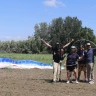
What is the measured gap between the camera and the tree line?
3703 inches

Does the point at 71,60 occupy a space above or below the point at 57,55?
below

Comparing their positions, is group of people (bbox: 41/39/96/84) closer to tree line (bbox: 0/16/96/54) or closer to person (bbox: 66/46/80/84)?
person (bbox: 66/46/80/84)

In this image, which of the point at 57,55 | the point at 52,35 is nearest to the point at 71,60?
the point at 57,55

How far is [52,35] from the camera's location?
4397 inches

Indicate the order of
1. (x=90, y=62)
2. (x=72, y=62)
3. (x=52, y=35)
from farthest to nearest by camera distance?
(x=52, y=35), (x=90, y=62), (x=72, y=62)

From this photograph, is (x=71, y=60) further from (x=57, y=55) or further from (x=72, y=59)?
(x=57, y=55)

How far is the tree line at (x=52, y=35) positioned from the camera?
9406 centimetres

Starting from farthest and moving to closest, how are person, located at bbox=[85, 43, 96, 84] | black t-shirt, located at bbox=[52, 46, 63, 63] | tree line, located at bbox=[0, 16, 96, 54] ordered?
tree line, located at bbox=[0, 16, 96, 54], person, located at bbox=[85, 43, 96, 84], black t-shirt, located at bbox=[52, 46, 63, 63]

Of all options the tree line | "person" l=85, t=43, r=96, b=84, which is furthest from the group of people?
the tree line

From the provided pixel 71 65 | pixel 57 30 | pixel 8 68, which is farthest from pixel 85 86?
pixel 57 30

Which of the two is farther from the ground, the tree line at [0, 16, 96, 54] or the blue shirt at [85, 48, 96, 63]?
Result: the tree line at [0, 16, 96, 54]

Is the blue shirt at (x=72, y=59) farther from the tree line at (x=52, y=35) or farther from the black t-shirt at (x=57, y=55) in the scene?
the tree line at (x=52, y=35)

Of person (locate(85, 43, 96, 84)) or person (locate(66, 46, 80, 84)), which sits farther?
person (locate(85, 43, 96, 84))

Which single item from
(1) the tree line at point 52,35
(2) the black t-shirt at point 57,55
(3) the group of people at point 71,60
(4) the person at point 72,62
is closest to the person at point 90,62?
(3) the group of people at point 71,60
